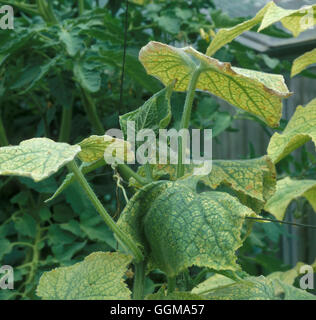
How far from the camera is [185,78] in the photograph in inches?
25.8

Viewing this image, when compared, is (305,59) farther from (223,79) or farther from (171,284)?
(171,284)

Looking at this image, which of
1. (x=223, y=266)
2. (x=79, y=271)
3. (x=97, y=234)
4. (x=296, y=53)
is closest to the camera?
(x=223, y=266)

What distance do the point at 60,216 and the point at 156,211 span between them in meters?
0.71

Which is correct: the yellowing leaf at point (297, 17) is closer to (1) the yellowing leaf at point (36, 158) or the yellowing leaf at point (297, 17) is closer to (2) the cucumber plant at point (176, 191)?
(2) the cucumber plant at point (176, 191)

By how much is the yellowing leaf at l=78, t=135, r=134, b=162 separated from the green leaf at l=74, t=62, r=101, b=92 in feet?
1.47

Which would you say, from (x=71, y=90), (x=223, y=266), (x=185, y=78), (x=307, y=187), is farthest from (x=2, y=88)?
(x=223, y=266)

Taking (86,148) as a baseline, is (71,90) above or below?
above

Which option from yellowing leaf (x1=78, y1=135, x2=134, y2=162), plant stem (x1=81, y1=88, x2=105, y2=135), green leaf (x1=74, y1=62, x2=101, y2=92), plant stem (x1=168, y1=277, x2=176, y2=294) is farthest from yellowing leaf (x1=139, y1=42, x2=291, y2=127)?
plant stem (x1=81, y1=88, x2=105, y2=135)

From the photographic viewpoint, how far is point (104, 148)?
0.51 m

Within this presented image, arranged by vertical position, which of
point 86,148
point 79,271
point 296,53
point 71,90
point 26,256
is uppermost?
point 296,53

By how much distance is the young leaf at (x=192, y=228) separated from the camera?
17.3 inches

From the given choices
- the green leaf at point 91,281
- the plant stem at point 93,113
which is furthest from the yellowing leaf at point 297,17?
the plant stem at point 93,113

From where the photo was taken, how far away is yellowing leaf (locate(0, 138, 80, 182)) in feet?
1.29
